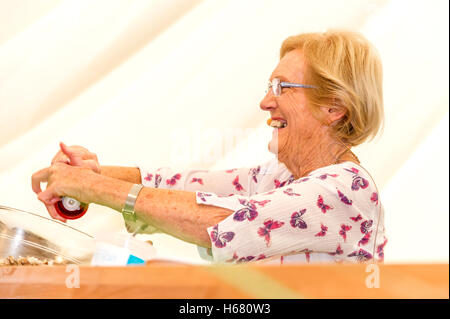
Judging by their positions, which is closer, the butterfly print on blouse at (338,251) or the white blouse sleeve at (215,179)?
the butterfly print on blouse at (338,251)

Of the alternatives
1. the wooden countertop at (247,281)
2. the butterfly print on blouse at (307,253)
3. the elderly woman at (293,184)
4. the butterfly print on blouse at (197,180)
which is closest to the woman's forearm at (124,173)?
the elderly woman at (293,184)

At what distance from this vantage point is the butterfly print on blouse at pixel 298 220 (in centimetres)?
103

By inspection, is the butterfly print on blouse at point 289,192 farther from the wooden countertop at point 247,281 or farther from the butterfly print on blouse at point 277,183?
the wooden countertop at point 247,281

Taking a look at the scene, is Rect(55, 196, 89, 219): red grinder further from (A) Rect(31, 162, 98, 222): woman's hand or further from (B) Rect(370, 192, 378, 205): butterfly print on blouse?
(B) Rect(370, 192, 378, 205): butterfly print on blouse

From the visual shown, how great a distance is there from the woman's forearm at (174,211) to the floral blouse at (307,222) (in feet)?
0.05

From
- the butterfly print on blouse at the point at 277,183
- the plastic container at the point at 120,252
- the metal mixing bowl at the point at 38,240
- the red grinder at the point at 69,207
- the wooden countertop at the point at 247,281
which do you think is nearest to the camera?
the wooden countertop at the point at 247,281

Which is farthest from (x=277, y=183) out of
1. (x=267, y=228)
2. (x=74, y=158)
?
(x=74, y=158)

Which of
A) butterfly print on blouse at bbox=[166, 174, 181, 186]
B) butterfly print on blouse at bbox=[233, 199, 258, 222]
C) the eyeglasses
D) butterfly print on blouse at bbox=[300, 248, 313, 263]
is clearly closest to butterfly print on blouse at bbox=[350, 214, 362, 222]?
butterfly print on blouse at bbox=[300, 248, 313, 263]

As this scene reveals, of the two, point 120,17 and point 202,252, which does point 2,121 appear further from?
point 202,252

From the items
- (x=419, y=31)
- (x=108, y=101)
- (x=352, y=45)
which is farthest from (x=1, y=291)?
(x=419, y=31)

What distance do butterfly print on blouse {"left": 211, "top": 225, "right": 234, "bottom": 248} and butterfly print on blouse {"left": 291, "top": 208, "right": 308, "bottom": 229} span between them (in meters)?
0.11

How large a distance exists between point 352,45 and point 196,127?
1.99ft

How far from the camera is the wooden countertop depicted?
0.57m

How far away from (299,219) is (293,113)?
0.32 m
